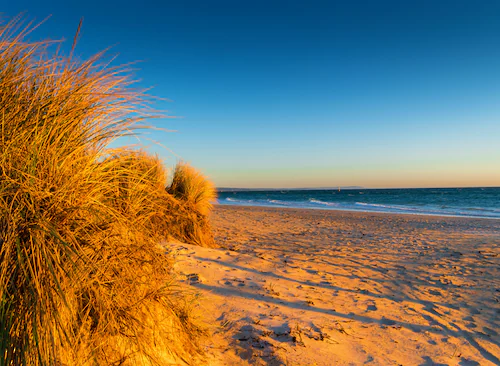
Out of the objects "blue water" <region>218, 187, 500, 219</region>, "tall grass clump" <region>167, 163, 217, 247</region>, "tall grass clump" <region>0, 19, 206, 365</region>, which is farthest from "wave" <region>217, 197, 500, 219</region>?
"tall grass clump" <region>0, 19, 206, 365</region>

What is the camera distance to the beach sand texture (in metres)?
3.23

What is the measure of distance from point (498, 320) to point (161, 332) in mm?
4620

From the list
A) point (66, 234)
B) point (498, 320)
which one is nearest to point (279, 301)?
point (498, 320)

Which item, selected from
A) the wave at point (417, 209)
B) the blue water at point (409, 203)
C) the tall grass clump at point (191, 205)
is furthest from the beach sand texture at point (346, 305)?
the blue water at point (409, 203)

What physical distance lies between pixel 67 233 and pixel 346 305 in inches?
156

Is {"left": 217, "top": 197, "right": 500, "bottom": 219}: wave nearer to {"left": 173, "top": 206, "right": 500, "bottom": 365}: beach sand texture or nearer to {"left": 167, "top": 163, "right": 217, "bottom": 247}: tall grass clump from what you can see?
{"left": 167, "top": 163, "right": 217, "bottom": 247}: tall grass clump

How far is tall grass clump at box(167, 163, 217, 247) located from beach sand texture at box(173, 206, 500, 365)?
890 millimetres

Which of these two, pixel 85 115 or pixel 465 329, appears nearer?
pixel 85 115

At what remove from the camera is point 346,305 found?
457 cm

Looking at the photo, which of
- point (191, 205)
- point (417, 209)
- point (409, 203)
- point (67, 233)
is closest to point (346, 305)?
point (67, 233)

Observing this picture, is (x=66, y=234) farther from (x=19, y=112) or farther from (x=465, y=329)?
(x=465, y=329)

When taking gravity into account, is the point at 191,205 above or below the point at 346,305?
above

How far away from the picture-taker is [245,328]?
350 cm

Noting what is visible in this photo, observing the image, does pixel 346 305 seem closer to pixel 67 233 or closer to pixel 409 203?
pixel 67 233
